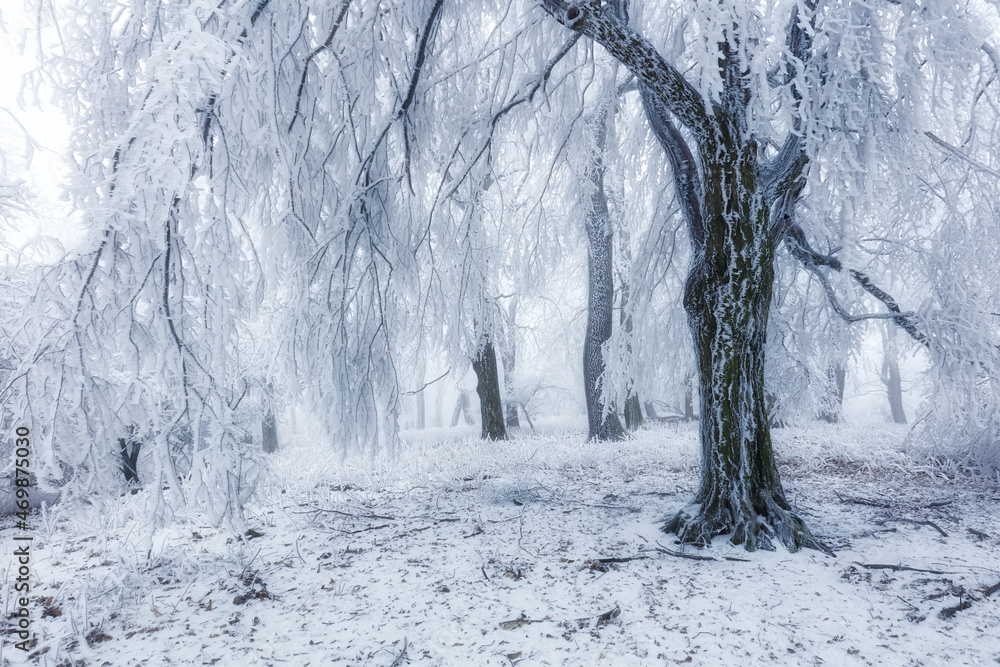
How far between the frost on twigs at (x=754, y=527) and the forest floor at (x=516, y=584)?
0.33 feet

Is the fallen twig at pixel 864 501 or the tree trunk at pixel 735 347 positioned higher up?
the tree trunk at pixel 735 347

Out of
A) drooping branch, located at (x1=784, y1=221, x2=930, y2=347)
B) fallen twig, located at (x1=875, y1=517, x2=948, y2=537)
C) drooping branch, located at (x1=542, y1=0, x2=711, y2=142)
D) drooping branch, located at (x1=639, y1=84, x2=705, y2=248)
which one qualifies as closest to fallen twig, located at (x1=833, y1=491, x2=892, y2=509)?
fallen twig, located at (x1=875, y1=517, x2=948, y2=537)

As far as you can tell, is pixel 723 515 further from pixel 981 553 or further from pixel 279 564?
pixel 279 564

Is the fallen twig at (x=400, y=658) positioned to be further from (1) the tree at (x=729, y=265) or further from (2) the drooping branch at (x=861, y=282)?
(2) the drooping branch at (x=861, y=282)

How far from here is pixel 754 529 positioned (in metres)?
3.63

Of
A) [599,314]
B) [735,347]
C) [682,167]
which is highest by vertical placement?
[682,167]

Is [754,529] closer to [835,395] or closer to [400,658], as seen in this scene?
[400,658]

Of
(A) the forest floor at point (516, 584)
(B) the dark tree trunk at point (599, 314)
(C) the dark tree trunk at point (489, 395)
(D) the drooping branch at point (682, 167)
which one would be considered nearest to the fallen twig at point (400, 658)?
(A) the forest floor at point (516, 584)

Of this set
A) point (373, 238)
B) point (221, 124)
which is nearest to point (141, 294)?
point (221, 124)

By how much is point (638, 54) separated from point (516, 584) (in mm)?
3657

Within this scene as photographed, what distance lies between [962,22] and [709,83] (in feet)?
5.82

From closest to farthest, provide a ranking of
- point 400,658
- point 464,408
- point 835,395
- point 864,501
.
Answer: point 400,658
point 864,501
point 835,395
point 464,408

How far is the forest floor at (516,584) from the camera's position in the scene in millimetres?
2527

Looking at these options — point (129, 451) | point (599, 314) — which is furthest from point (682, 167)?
point (599, 314)
